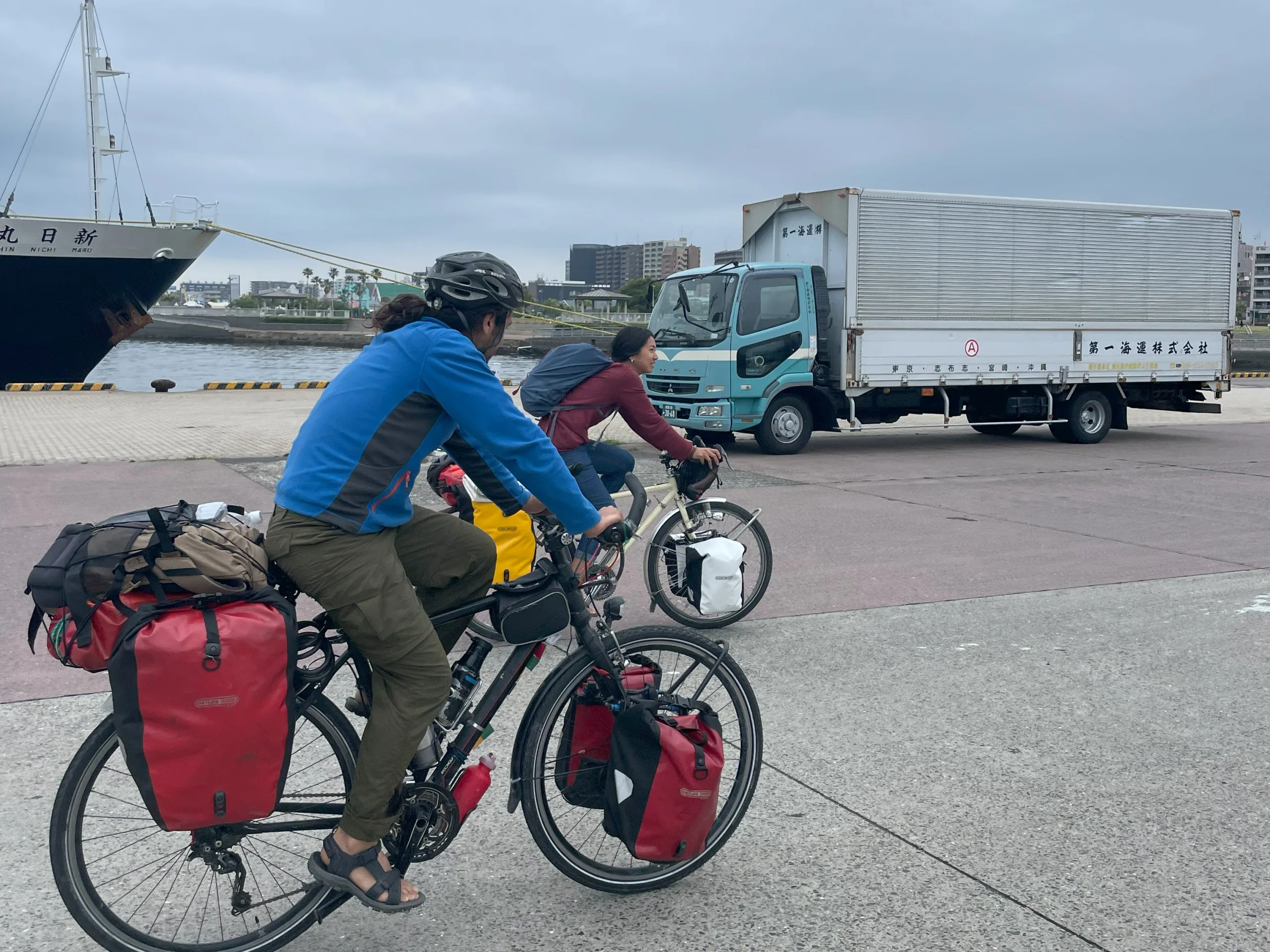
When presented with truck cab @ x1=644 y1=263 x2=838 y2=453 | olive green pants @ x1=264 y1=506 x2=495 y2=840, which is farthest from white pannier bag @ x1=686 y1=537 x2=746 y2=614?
truck cab @ x1=644 y1=263 x2=838 y2=453

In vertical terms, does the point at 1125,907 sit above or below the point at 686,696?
below

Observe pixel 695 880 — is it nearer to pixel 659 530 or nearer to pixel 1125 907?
pixel 1125 907

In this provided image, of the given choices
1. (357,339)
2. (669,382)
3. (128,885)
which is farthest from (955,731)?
(357,339)

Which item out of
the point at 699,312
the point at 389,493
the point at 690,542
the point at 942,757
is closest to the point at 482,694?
the point at 389,493

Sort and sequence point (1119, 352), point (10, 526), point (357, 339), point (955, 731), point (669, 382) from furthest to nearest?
point (357, 339), point (1119, 352), point (669, 382), point (10, 526), point (955, 731)

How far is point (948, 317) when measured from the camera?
1642 centimetres

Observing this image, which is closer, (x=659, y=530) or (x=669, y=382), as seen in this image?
(x=659, y=530)

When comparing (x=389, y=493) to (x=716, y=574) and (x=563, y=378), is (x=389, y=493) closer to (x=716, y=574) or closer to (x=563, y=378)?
(x=716, y=574)

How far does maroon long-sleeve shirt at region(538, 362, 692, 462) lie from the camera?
6145 millimetres

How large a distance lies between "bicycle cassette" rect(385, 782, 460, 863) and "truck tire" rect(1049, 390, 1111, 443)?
16.5 m

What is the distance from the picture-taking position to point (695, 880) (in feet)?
11.3

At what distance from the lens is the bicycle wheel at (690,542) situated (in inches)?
245

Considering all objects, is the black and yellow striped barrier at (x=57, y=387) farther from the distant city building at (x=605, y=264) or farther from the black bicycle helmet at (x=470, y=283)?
the distant city building at (x=605, y=264)

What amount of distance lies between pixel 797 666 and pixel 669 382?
1019 centimetres
